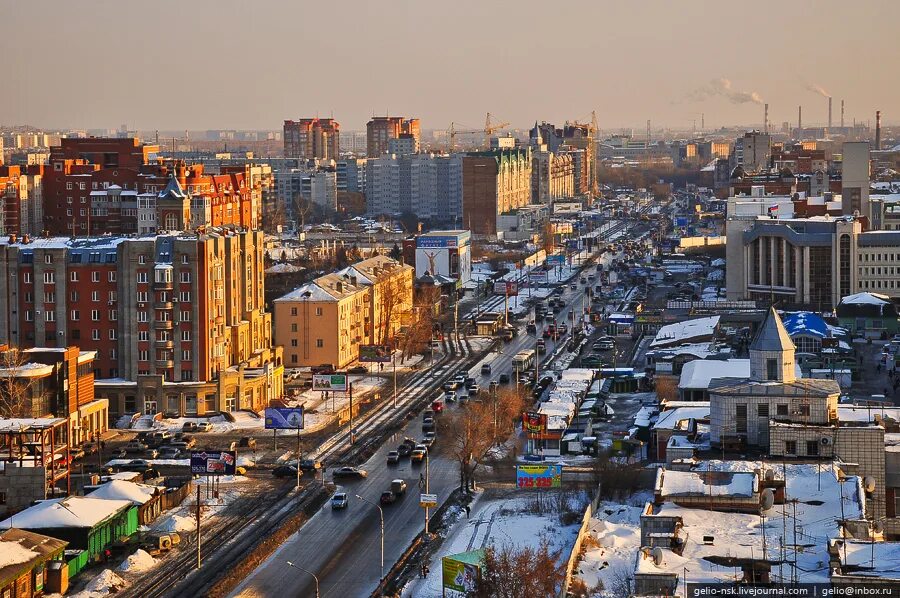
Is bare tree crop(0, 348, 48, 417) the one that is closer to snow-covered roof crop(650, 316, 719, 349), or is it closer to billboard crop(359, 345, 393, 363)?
billboard crop(359, 345, 393, 363)

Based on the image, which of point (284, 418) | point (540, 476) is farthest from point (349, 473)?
point (540, 476)

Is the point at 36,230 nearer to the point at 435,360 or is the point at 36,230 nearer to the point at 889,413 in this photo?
the point at 435,360

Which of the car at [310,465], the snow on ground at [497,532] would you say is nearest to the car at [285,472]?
the car at [310,465]

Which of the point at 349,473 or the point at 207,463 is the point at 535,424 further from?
the point at 207,463

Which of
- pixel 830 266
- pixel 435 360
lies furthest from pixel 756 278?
pixel 435 360

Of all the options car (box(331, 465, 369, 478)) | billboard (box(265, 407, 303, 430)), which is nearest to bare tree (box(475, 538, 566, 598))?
car (box(331, 465, 369, 478))
